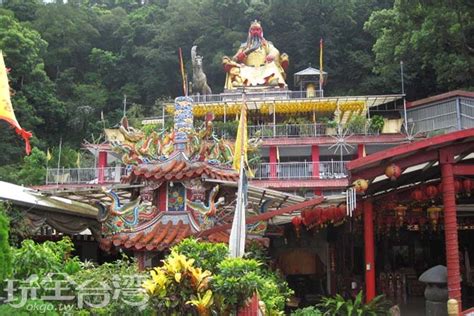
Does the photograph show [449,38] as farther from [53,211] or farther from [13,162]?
[13,162]

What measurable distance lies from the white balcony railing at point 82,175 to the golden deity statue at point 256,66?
1148 centimetres

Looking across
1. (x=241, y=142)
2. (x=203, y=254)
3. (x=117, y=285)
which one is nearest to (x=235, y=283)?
(x=203, y=254)

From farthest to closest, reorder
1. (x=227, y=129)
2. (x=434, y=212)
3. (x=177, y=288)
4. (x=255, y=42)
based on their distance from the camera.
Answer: (x=255, y=42), (x=227, y=129), (x=434, y=212), (x=177, y=288)

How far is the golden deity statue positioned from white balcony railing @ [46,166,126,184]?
11.5 m

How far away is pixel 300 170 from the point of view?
28.5 m

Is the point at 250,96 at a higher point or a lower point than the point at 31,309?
higher

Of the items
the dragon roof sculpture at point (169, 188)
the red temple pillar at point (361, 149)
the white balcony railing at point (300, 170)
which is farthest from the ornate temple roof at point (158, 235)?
the red temple pillar at point (361, 149)

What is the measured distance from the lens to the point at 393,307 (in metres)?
9.76

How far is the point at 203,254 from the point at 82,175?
978 inches

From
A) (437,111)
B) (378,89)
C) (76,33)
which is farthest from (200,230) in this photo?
(76,33)

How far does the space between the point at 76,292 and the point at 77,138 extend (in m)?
40.8

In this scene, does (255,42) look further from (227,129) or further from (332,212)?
(332,212)

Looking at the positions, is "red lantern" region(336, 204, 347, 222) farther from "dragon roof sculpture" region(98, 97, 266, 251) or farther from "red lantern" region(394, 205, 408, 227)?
"dragon roof sculpture" region(98, 97, 266, 251)

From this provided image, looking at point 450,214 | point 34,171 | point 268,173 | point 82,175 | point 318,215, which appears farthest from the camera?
point 34,171
